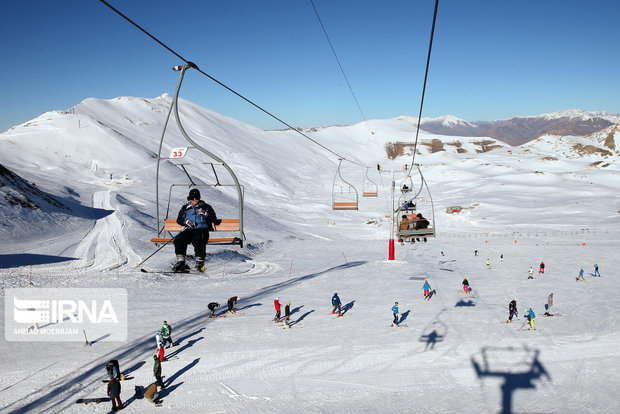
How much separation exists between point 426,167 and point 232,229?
379ft

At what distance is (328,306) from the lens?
22594 millimetres

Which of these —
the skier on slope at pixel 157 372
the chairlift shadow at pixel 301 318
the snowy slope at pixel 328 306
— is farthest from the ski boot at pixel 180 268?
the chairlift shadow at pixel 301 318

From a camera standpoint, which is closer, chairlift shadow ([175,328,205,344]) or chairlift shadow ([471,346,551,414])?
chairlift shadow ([471,346,551,414])

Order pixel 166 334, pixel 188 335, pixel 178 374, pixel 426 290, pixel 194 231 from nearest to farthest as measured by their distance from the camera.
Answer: pixel 194 231 < pixel 178 374 < pixel 166 334 < pixel 188 335 < pixel 426 290

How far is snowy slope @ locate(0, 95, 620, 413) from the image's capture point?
12.9 metres

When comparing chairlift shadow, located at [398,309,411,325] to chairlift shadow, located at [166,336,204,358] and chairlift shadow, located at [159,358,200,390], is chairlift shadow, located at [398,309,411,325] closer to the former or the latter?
chairlift shadow, located at [166,336,204,358]

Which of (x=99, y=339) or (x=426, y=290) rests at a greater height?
(x=426, y=290)

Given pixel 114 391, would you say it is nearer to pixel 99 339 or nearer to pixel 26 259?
pixel 99 339

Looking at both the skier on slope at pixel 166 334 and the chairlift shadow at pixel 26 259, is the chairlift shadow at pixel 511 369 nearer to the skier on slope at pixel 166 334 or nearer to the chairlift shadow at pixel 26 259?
the skier on slope at pixel 166 334

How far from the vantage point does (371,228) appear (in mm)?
57531

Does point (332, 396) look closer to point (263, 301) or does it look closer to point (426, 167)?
point (263, 301)

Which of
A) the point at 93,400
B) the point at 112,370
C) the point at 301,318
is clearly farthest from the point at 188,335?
the point at 112,370

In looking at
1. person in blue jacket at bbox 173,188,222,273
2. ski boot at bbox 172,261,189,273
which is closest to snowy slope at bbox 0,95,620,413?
ski boot at bbox 172,261,189,273

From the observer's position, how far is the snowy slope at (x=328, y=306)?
1291 centimetres
